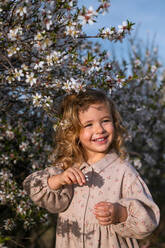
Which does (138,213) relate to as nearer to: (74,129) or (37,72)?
(74,129)

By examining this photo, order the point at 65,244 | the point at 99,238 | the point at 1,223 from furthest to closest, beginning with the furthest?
the point at 1,223, the point at 65,244, the point at 99,238

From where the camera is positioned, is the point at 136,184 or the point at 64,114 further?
the point at 64,114

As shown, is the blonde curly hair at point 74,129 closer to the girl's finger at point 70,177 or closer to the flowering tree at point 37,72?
the flowering tree at point 37,72

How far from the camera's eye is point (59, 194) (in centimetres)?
205

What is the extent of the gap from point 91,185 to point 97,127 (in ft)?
1.23

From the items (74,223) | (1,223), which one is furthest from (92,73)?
(1,223)

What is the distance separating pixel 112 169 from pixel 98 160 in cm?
13

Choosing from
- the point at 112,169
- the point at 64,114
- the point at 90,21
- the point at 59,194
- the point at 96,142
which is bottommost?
the point at 59,194

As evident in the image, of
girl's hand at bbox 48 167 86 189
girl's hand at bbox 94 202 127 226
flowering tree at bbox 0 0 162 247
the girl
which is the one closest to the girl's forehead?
the girl

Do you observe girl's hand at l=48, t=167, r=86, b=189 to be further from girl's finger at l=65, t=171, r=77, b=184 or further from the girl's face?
the girl's face

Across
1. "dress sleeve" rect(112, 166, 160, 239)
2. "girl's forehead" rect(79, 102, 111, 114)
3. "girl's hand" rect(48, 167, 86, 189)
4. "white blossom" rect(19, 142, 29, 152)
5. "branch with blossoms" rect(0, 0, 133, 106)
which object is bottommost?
"dress sleeve" rect(112, 166, 160, 239)

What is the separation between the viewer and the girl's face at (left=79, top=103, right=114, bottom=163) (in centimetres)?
204

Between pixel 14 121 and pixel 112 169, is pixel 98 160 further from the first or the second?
pixel 14 121

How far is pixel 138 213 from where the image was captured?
174cm
